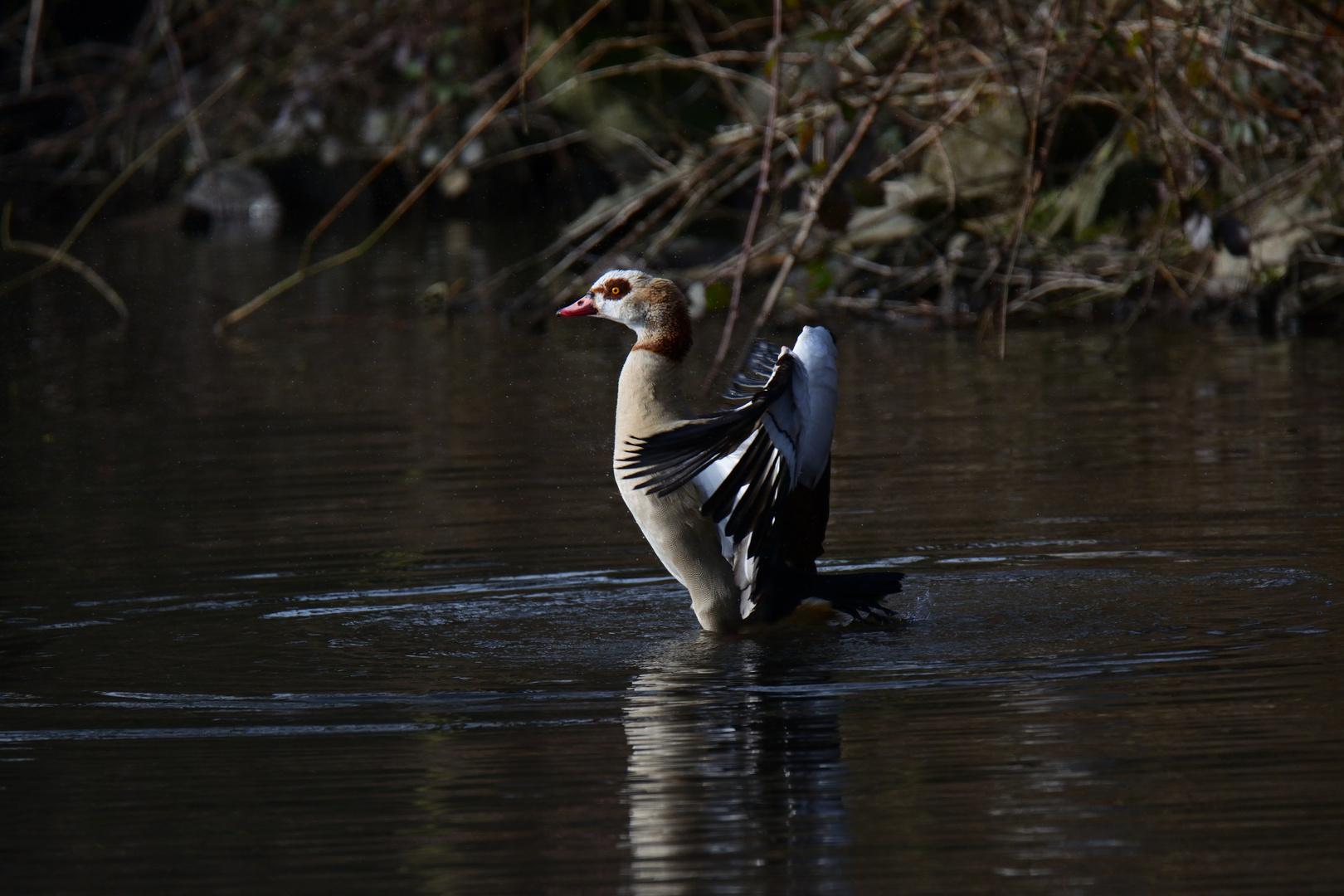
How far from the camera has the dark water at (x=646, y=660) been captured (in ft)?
10.7

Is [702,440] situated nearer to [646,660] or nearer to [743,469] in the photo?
[743,469]

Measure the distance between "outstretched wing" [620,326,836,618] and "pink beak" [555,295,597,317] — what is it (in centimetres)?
51

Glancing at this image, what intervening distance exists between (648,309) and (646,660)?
106 centimetres

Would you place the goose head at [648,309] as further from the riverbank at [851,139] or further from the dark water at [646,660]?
the dark water at [646,660]

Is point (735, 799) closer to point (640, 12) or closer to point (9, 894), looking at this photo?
point (9, 894)

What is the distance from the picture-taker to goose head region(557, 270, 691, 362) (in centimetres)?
526

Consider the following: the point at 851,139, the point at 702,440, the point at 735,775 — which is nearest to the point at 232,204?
the point at 851,139

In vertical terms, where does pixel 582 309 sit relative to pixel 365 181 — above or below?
below

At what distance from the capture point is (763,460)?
4.55 m

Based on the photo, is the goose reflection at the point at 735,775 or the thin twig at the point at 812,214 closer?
the goose reflection at the point at 735,775

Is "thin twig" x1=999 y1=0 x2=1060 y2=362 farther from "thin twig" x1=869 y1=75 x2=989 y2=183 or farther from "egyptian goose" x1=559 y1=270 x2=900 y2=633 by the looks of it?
"thin twig" x1=869 y1=75 x2=989 y2=183

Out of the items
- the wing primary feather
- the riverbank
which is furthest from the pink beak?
the wing primary feather

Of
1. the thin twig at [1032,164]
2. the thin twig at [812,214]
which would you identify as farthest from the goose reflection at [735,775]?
the thin twig at [1032,164]

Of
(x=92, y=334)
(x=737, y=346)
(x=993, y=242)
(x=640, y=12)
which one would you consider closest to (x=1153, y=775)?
(x=737, y=346)
